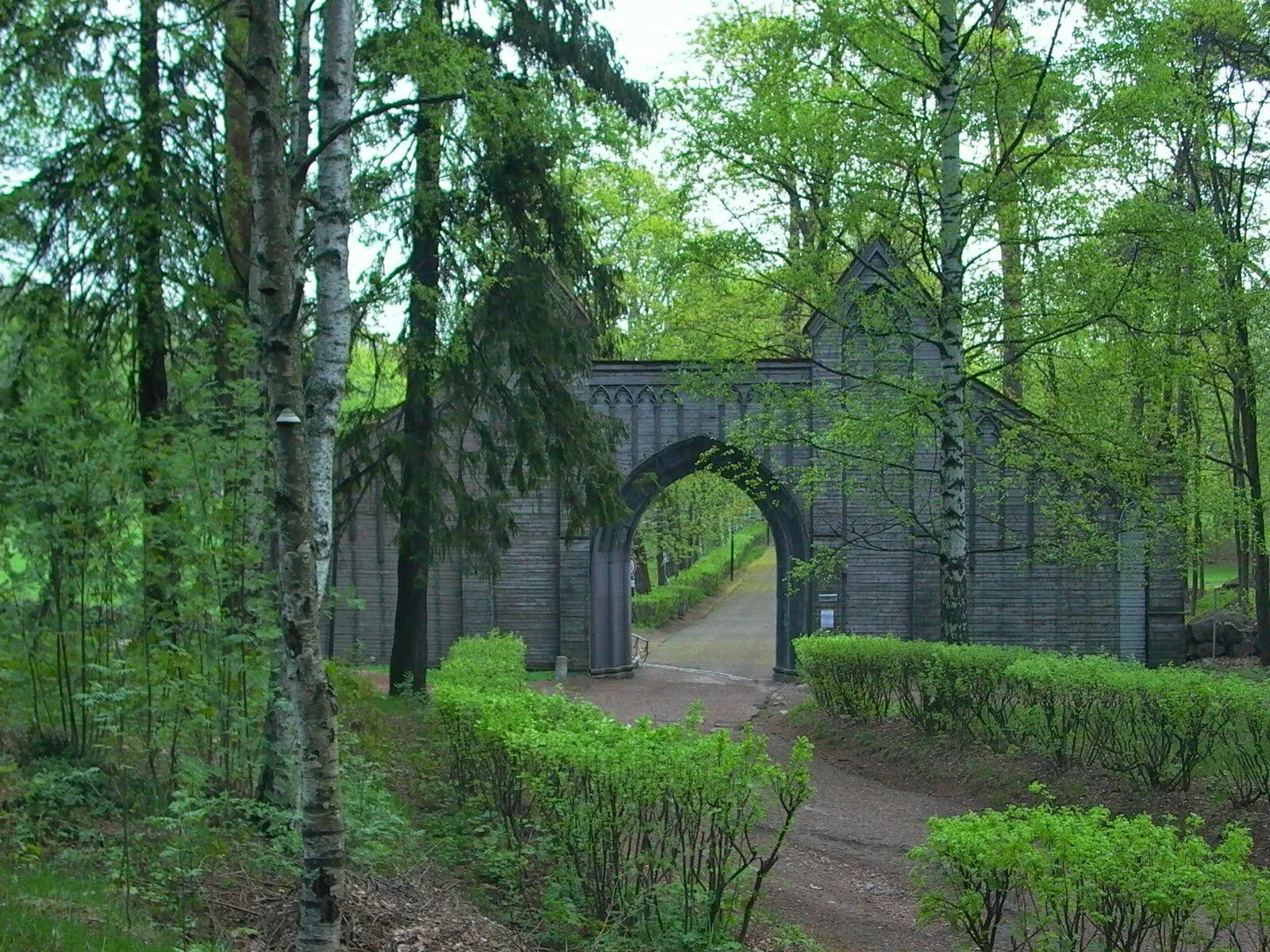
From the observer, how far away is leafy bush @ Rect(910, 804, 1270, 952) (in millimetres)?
4844

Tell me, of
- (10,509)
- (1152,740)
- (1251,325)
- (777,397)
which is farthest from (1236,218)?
(10,509)

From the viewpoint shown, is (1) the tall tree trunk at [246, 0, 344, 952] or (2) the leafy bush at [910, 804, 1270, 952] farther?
(2) the leafy bush at [910, 804, 1270, 952]

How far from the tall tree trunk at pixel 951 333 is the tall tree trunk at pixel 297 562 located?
8.32 metres

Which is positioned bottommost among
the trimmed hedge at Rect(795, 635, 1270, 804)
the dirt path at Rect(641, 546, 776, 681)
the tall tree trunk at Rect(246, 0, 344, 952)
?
the dirt path at Rect(641, 546, 776, 681)

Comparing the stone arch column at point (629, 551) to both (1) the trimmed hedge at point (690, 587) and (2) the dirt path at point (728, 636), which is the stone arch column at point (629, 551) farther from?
(1) the trimmed hedge at point (690, 587)

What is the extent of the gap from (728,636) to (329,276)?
76.7ft

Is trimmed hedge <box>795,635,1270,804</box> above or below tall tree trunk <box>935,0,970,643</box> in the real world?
below

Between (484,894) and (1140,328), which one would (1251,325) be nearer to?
(1140,328)

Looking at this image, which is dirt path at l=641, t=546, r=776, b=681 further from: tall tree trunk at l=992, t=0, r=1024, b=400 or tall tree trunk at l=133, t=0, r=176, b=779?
tall tree trunk at l=133, t=0, r=176, b=779

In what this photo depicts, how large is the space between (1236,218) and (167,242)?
15.4 m

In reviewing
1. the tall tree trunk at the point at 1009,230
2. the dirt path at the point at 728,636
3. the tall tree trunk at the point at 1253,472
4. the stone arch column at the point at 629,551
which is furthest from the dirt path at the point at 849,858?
the dirt path at the point at 728,636

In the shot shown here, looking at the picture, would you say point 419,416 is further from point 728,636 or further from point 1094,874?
point 728,636

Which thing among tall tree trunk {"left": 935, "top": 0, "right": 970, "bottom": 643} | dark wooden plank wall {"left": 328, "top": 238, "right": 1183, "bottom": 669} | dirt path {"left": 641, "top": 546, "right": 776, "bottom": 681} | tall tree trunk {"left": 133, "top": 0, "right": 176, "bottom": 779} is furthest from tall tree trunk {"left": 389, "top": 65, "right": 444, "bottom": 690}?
dirt path {"left": 641, "top": 546, "right": 776, "bottom": 681}

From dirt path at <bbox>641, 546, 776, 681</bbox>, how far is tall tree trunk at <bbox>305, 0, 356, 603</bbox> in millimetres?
15476
